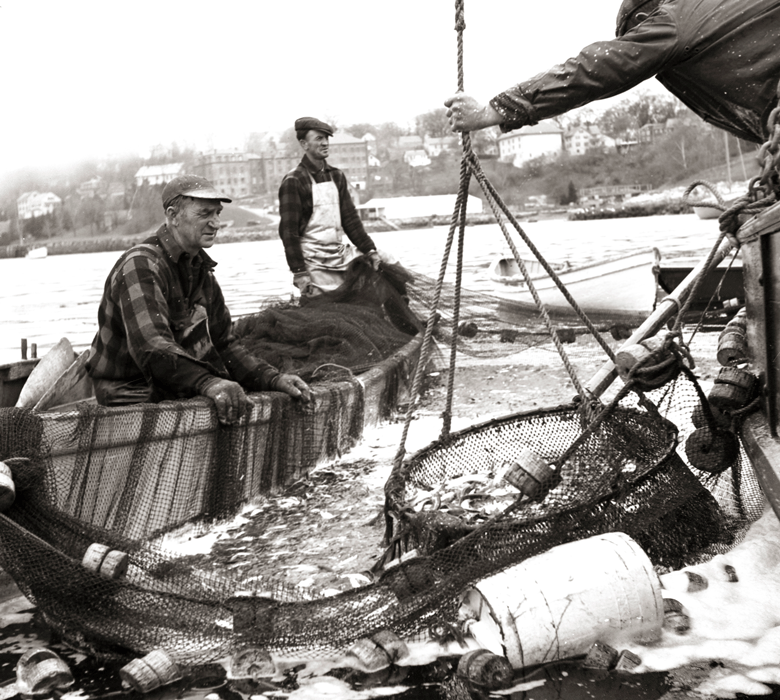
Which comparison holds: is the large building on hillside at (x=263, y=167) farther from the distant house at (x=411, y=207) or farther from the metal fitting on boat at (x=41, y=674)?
the metal fitting on boat at (x=41, y=674)

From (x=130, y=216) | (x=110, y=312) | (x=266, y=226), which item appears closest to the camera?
(x=110, y=312)

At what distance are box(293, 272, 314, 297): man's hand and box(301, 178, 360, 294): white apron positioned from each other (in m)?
0.08

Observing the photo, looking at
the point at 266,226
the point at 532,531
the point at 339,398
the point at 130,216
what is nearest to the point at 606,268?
the point at 339,398

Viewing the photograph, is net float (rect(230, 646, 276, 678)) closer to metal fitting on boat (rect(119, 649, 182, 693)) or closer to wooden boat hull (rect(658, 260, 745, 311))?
metal fitting on boat (rect(119, 649, 182, 693))

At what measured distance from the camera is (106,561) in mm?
2756

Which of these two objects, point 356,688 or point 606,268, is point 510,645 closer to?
point 356,688

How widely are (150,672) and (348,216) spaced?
575cm

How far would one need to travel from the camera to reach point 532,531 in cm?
282

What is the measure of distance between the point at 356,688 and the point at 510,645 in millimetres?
531

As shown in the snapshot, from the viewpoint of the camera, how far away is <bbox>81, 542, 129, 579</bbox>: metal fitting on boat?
2.75 m

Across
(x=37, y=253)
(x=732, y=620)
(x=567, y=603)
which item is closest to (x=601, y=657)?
(x=567, y=603)

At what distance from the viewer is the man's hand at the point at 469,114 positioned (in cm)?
326

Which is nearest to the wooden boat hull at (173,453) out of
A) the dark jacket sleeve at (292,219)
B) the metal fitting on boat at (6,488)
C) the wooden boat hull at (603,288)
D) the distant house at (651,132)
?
the metal fitting on boat at (6,488)

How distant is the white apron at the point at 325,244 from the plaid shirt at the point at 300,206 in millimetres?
71
